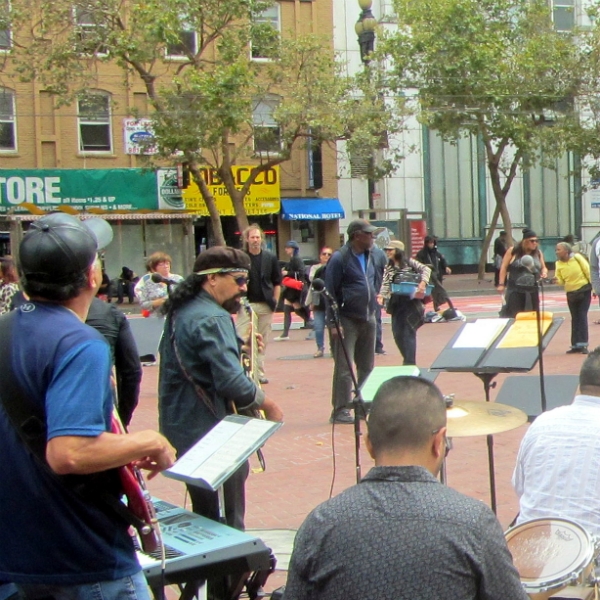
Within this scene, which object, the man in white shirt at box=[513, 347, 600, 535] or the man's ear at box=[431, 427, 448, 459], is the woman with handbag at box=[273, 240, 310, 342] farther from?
the man's ear at box=[431, 427, 448, 459]

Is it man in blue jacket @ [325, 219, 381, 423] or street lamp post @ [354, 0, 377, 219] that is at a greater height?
street lamp post @ [354, 0, 377, 219]

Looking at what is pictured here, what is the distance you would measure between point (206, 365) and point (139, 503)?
192cm

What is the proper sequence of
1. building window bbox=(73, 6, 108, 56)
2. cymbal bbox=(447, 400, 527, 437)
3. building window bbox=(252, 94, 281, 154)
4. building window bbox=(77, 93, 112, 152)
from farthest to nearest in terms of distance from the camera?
building window bbox=(77, 93, 112, 152), building window bbox=(252, 94, 281, 154), building window bbox=(73, 6, 108, 56), cymbal bbox=(447, 400, 527, 437)

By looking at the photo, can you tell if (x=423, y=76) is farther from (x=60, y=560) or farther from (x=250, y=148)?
(x=60, y=560)

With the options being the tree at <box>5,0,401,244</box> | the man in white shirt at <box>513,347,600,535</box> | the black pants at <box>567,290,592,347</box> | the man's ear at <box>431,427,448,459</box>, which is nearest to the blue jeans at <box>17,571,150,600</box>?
the man's ear at <box>431,427,448,459</box>

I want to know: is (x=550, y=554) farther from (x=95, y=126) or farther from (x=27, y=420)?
(x=95, y=126)

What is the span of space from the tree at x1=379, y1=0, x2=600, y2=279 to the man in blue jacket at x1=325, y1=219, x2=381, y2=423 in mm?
19562

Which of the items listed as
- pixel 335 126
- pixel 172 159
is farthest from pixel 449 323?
pixel 172 159

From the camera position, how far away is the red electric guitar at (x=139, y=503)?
2.65 metres

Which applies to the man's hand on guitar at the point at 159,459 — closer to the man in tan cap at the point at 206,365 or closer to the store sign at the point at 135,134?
the man in tan cap at the point at 206,365

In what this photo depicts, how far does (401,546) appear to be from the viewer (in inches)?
86.4

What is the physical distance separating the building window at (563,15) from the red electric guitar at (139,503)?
35.2 m

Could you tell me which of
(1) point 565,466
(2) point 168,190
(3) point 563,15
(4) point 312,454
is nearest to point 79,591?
(1) point 565,466

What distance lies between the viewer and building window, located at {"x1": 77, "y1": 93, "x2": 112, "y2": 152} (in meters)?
29.1
